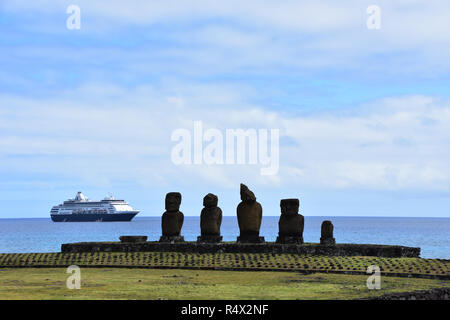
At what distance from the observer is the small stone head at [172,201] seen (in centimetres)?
3152

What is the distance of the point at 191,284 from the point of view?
777 inches

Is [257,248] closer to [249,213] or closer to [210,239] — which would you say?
[249,213]

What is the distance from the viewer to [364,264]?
2381 cm

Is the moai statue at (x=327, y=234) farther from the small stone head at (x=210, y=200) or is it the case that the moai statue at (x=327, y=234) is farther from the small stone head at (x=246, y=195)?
the small stone head at (x=210, y=200)

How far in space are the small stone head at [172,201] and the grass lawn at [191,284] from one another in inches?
278

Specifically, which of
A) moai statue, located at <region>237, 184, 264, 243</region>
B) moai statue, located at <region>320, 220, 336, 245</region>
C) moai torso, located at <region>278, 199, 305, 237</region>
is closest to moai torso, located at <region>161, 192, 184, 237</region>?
moai statue, located at <region>237, 184, 264, 243</region>

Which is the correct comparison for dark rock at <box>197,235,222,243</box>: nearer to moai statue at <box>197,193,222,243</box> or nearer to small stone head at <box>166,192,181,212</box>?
moai statue at <box>197,193,222,243</box>

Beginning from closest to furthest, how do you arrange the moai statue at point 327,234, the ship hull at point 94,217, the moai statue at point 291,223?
the moai statue at point 291,223 < the moai statue at point 327,234 < the ship hull at point 94,217

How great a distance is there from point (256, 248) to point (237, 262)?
3147 millimetres

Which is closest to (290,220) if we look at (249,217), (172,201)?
(249,217)

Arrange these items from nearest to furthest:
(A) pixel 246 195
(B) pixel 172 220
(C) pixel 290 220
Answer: (C) pixel 290 220 < (A) pixel 246 195 < (B) pixel 172 220

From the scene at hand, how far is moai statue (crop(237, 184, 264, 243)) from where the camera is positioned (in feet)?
97.1

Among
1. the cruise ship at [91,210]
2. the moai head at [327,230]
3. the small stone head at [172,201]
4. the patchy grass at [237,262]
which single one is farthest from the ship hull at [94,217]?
the moai head at [327,230]
